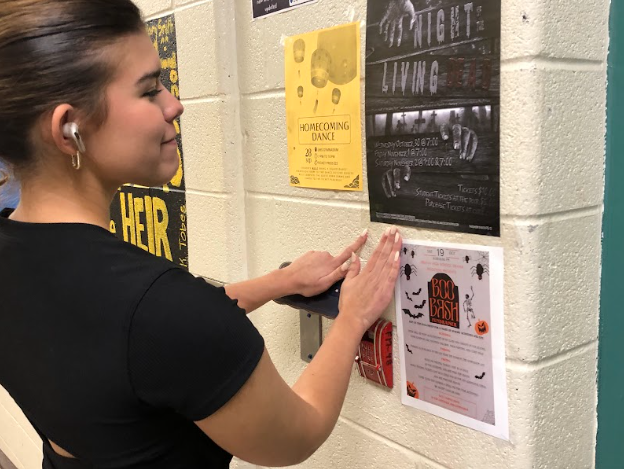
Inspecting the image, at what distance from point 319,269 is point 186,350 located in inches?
17.5

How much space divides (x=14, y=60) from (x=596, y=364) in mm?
986

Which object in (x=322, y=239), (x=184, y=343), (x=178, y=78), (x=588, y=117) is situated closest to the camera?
(x=184, y=343)

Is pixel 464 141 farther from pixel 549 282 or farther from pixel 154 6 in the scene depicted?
pixel 154 6

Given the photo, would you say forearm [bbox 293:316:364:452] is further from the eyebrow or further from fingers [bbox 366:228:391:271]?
the eyebrow

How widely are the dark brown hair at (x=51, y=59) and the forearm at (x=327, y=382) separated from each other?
0.49m

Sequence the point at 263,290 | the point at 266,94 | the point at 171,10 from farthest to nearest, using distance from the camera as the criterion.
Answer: the point at 171,10 < the point at 266,94 < the point at 263,290

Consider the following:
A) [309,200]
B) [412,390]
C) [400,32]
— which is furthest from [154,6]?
[412,390]

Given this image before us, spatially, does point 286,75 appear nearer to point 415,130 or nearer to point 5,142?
point 415,130

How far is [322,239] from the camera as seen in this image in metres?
1.17

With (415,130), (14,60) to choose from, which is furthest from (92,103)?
(415,130)

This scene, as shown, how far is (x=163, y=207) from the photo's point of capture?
1.63 meters

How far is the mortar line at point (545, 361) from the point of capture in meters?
0.85

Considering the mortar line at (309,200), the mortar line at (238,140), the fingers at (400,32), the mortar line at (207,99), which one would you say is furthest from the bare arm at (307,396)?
the mortar line at (207,99)

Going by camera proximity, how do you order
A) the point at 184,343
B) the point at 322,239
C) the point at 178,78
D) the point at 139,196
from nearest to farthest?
the point at 184,343
the point at 322,239
the point at 178,78
the point at 139,196
